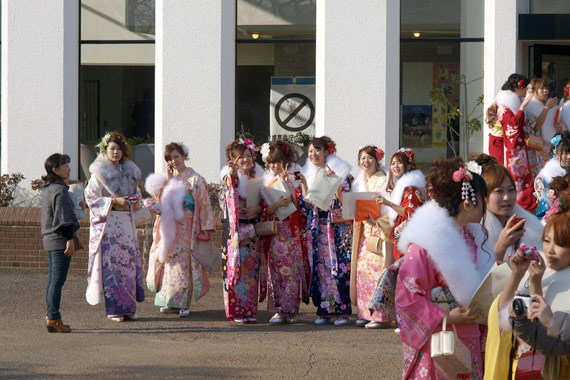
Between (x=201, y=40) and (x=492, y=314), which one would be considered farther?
(x=201, y=40)

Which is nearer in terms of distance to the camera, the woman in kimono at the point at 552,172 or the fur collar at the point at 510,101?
the woman in kimono at the point at 552,172

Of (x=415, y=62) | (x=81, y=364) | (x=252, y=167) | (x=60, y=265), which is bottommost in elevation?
(x=81, y=364)

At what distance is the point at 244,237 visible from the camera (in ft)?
31.2

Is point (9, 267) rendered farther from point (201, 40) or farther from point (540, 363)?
point (540, 363)

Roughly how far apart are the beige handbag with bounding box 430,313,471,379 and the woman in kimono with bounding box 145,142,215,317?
589 cm

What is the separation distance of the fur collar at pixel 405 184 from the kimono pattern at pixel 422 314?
443cm

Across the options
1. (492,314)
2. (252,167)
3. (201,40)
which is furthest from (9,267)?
(492,314)

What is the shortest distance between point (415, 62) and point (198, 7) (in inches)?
129

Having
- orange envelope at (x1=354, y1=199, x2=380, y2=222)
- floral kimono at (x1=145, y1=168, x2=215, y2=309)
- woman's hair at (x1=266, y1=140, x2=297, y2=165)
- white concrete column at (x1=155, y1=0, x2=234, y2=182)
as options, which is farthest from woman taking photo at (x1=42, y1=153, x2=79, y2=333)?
A: white concrete column at (x1=155, y1=0, x2=234, y2=182)

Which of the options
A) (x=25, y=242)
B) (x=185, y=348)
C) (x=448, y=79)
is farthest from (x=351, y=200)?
(x=25, y=242)

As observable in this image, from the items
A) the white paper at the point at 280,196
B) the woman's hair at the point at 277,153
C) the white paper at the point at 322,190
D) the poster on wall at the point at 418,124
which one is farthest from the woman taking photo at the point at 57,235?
the poster on wall at the point at 418,124

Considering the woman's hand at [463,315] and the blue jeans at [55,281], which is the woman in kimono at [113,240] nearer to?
the blue jeans at [55,281]

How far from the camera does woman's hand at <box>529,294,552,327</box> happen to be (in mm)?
3527

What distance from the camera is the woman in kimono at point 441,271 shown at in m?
4.18
